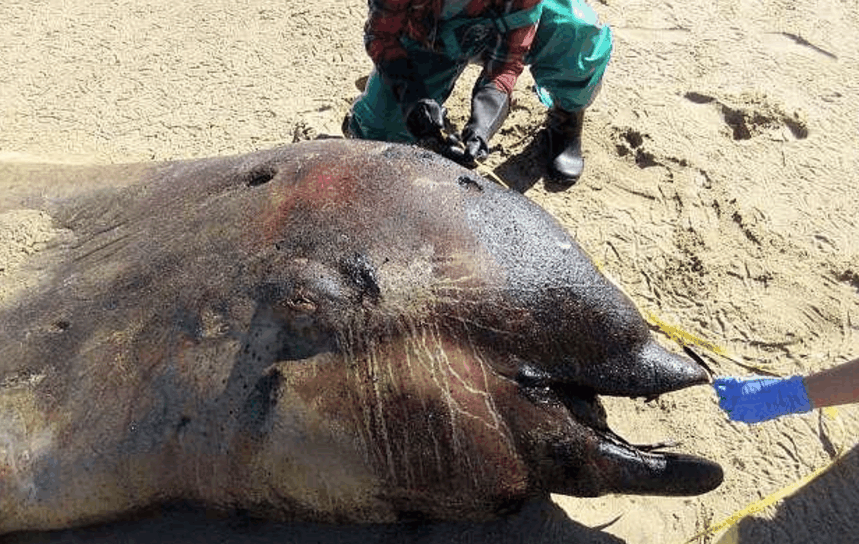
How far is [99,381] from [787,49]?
386 centimetres

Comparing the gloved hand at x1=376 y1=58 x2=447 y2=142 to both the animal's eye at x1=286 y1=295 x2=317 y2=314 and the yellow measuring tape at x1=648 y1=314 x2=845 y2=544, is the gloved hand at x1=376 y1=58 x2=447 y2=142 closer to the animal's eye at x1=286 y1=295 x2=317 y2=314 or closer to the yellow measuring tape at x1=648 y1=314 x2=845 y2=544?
the animal's eye at x1=286 y1=295 x2=317 y2=314

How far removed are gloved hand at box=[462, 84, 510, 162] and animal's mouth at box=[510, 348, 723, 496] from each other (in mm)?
1262

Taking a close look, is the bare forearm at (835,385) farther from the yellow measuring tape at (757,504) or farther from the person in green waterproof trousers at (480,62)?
the person in green waterproof trousers at (480,62)

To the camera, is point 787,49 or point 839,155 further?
point 787,49

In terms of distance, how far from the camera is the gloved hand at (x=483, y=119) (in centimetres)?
316

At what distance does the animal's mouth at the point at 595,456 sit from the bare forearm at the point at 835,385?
534 millimetres

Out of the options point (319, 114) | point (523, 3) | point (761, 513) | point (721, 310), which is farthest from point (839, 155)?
point (319, 114)

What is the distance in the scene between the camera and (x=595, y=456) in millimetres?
2104

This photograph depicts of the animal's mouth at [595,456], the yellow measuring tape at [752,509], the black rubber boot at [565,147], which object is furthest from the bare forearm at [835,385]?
the black rubber boot at [565,147]

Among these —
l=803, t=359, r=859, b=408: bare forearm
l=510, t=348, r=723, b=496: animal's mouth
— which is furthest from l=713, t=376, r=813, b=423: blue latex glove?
l=510, t=348, r=723, b=496: animal's mouth

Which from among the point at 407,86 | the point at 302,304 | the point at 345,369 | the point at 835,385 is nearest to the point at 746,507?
the point at 835,385

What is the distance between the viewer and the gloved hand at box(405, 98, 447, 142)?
3.19 metres

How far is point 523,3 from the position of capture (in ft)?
10.8

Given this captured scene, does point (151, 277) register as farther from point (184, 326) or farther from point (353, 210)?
point (353, 210)
